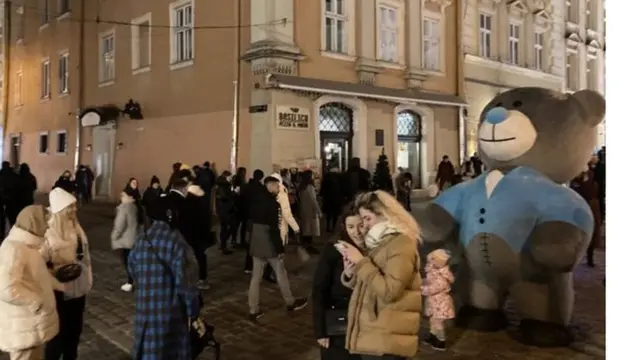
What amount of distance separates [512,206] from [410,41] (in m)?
14.6

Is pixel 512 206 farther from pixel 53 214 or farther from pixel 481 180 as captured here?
pixel 53 214

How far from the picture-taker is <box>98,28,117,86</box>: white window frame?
2248 centimetres

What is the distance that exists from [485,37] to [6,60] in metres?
22.6

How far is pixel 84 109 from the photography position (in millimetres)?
23281

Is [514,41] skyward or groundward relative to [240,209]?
skyward

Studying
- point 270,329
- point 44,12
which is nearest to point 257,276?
point 270,329

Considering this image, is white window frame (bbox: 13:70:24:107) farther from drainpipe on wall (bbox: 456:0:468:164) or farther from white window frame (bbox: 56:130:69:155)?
drainpipe on wall (bbox: 456:0:468:164)

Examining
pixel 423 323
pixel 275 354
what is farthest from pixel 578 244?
pixel 275 354

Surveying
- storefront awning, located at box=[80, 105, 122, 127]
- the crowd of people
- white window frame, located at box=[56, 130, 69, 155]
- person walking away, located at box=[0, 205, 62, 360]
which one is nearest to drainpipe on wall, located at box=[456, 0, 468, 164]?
storefront awning, located at box=[80, 105, 122, 127]

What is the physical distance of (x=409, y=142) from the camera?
2039cm

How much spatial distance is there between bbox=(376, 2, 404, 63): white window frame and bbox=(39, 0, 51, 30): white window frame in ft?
51.0

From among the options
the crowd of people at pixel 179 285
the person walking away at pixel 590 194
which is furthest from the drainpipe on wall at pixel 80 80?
the crowd of people at pixel 179 285

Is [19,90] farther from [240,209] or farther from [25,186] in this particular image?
[240,209]
